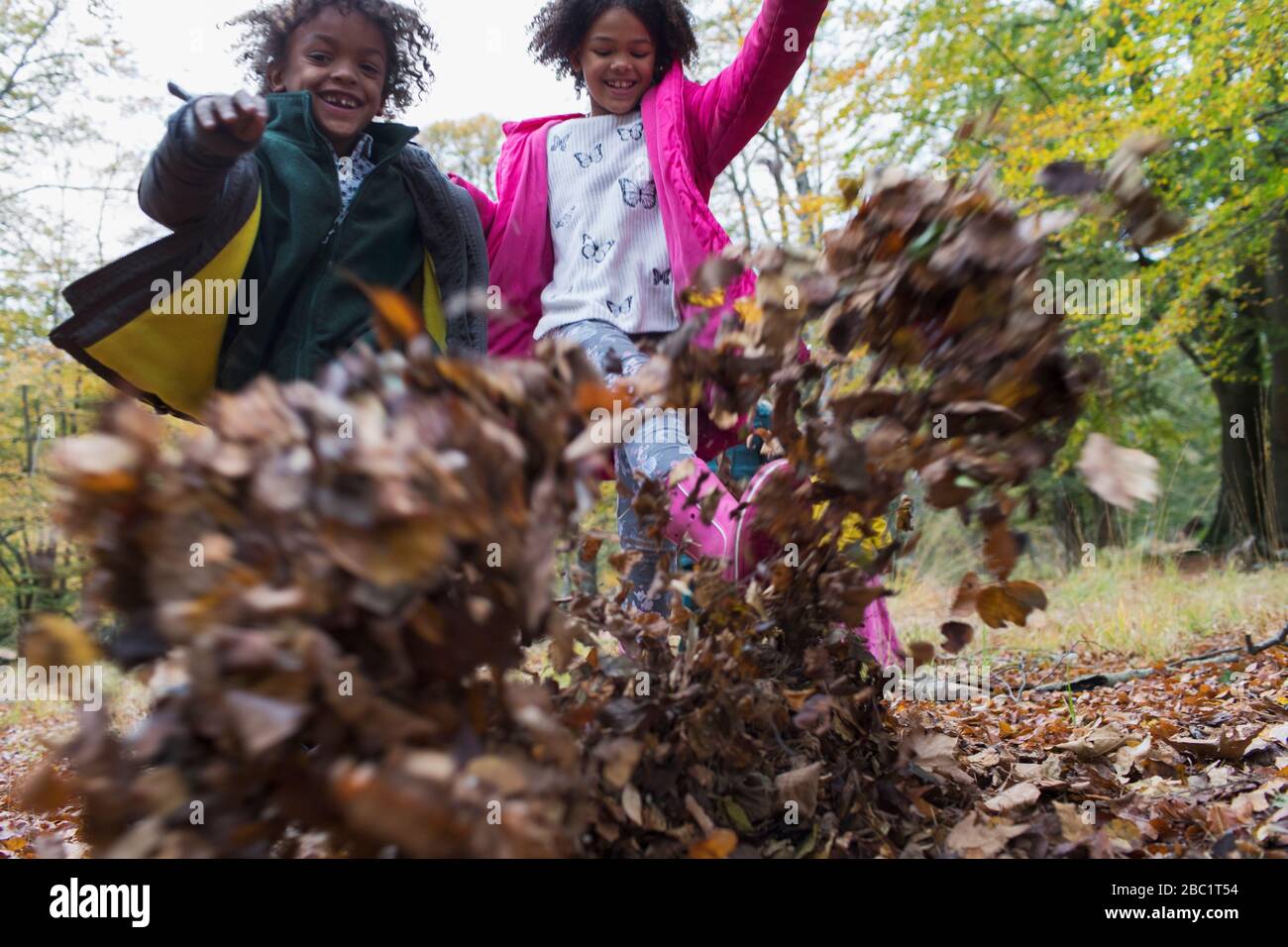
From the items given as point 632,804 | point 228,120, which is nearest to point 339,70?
point 228,120

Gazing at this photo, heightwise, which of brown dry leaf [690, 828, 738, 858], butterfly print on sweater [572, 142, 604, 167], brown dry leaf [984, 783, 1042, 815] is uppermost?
butterfly print on sweater [572, 142, 604, 167]

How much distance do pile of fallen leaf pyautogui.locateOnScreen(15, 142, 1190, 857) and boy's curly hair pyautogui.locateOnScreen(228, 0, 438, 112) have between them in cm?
174

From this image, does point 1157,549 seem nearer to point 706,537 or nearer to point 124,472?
point 706,537

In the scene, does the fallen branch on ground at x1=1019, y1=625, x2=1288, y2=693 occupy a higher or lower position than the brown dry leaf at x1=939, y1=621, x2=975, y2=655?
lower

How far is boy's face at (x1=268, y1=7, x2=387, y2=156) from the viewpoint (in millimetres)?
2375

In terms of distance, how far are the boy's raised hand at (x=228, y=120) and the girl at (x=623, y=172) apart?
0.93 meters

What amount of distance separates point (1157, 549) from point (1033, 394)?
18.7ft

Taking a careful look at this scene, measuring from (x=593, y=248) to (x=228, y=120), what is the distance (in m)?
1.24

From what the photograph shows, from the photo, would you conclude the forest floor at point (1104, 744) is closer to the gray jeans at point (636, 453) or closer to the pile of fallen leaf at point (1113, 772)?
the pile of fallen leaf at point (1113, 772)

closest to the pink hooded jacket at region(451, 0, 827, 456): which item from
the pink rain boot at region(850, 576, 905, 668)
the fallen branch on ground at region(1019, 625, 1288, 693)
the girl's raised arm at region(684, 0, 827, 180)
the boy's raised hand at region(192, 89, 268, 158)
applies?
the girl's raised arm at region(684, 0, 827, 180)

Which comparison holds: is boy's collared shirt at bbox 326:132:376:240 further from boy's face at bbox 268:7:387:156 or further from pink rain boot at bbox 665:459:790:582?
pink rain boot at bbox 665:459:790:582

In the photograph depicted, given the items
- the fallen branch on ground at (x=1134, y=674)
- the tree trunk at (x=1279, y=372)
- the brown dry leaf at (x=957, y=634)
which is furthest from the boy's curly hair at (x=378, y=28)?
the tree trunk at (x=1279, y=372)

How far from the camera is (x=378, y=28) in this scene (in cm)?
248
